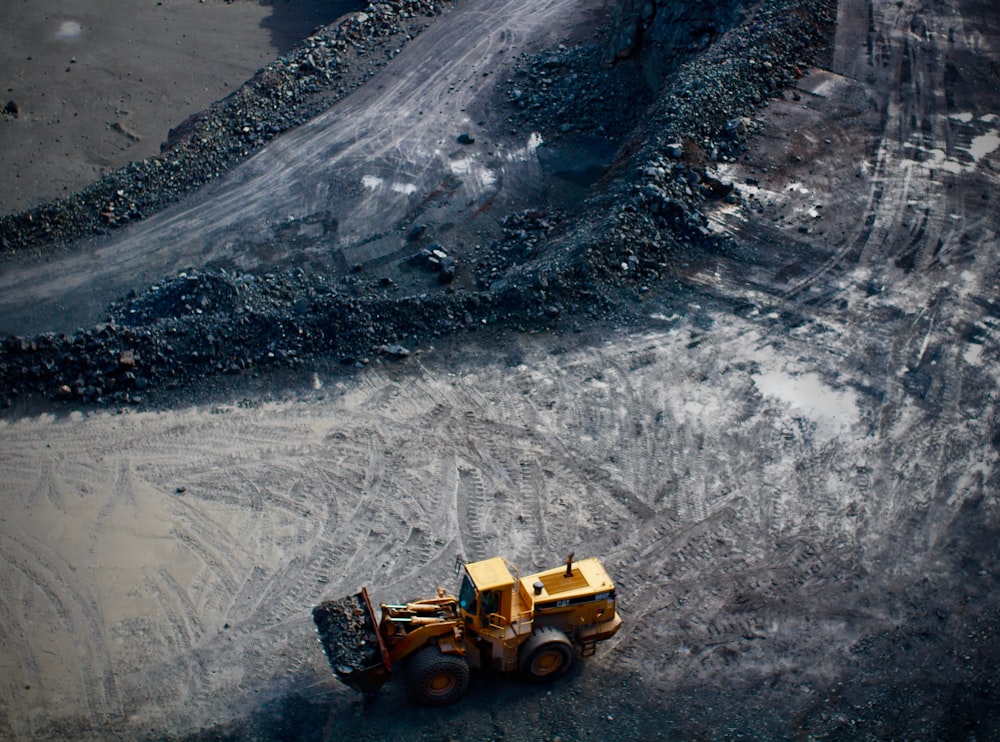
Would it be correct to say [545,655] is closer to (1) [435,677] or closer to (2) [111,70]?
(1) [435,677]

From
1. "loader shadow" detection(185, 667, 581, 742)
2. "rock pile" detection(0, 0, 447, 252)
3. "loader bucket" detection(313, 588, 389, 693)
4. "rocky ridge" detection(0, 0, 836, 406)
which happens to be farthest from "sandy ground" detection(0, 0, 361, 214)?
"loader bucket" detection(313, 588, 389, 693)

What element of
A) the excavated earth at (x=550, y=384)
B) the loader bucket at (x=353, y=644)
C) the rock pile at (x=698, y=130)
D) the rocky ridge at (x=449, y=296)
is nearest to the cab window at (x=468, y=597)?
the loader bucket at (x=353, y=644)

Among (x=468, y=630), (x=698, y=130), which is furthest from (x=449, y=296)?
(x=468, y=630)

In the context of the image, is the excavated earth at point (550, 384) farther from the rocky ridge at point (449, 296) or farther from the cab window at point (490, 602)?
the cab window at point (490, 602)

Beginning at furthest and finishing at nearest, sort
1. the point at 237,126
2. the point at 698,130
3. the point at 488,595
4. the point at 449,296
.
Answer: the point at 237,126, the point at 698,130, the point at 449,296, the point at 488,595

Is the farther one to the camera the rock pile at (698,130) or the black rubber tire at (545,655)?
the rock pile at (698,130)

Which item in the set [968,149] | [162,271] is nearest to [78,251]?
[162,271]
